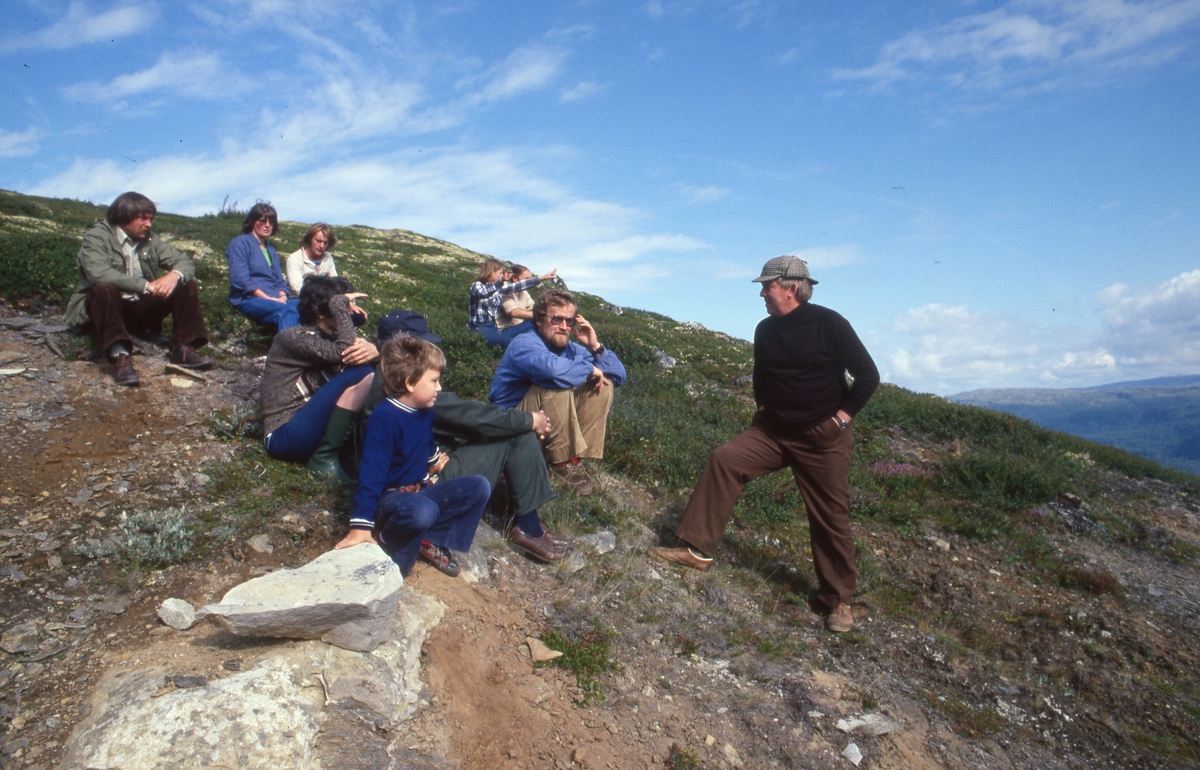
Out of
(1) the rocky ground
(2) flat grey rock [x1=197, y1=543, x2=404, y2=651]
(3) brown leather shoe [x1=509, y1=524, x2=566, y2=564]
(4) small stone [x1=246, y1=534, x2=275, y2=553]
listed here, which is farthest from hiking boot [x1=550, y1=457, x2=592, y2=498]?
(2) flat grey rock [x1=197, y1=543, x2=404, y2=651]

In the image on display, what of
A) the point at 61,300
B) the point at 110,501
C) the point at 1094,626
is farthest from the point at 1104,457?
the point at 61,300

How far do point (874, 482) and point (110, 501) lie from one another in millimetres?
8179

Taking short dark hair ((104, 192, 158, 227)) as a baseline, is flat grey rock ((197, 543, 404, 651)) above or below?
below

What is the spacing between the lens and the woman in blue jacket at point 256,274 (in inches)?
321

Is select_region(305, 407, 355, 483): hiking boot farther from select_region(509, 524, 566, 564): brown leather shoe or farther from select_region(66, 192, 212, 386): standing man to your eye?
select_region(66, 192, 212, 386): standing man

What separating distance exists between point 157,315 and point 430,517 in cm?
479

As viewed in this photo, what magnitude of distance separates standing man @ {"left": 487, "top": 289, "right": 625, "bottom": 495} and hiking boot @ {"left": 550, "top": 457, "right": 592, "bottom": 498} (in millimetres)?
50

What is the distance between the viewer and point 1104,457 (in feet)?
38.7

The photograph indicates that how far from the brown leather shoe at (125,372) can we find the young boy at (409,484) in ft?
10.8

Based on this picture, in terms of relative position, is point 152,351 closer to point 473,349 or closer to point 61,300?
point 61,300

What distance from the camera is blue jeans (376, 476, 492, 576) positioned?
13.8 ft

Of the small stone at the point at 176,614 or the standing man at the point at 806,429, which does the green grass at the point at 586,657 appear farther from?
the small stone at the point at 176,614

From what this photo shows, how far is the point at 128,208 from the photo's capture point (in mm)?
6465

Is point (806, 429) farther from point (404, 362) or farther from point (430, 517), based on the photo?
point (404, 362)
